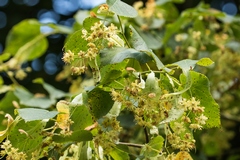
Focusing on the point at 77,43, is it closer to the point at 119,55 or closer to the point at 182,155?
the point at 119,55

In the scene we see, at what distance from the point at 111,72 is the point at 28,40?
766 millimetres


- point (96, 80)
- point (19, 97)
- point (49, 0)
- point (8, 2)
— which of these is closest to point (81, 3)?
point (49, 0)

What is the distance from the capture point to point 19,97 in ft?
3.15

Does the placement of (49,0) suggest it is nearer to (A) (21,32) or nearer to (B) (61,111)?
(A) (21,32)

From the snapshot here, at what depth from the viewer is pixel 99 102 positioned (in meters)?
0.53

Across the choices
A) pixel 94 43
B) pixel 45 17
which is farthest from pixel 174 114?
pixel 45 17

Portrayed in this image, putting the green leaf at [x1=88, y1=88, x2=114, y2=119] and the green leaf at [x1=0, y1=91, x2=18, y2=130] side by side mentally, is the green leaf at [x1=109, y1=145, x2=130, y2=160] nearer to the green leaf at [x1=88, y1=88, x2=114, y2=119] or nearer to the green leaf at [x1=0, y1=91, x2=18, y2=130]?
the green leaf at [x1=88, y1=88, x2=114, y2=119]

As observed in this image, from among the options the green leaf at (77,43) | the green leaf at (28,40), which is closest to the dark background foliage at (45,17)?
the green leaf at (28,40)

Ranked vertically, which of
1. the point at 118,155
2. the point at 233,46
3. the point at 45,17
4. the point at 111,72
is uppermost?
the point at 111,72

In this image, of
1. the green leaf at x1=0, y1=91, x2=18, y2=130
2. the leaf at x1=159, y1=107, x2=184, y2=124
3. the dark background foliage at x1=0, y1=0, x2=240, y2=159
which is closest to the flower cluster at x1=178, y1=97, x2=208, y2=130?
the leaf at x1=159, y1=107, x2=184, y2=124

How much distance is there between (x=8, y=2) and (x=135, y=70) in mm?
2570

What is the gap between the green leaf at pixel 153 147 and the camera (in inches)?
20.2

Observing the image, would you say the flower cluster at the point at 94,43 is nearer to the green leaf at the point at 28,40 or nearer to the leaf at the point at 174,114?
the leaf at the point at 174,114

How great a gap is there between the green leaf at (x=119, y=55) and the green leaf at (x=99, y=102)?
37 millimetres
